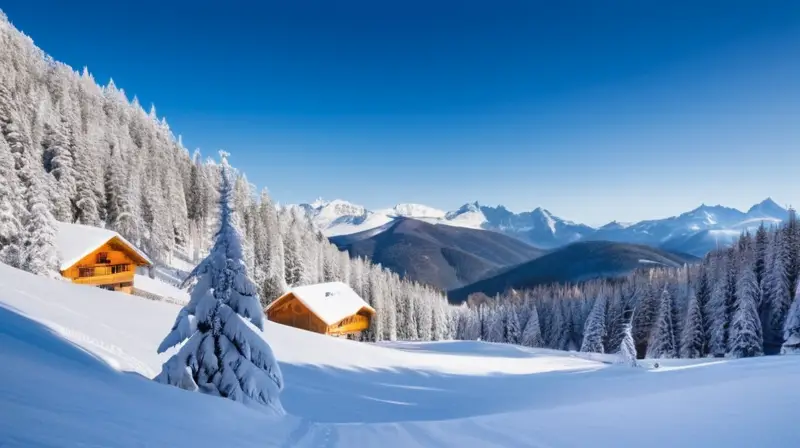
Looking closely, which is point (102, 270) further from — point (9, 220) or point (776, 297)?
point (776, 297)

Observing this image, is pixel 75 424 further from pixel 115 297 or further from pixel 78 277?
pixel 78 277

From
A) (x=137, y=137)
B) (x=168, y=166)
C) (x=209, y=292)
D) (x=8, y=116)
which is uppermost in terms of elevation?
(x=137, y=137)

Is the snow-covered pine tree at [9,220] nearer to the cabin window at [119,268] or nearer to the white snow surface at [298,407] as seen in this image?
the white snow surface at [298,407]

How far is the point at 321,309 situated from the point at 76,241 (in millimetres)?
25177

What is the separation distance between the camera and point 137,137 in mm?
81438

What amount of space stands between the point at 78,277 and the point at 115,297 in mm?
16159

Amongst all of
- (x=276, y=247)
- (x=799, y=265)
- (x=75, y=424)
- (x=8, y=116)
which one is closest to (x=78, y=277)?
(x=8, y=116)

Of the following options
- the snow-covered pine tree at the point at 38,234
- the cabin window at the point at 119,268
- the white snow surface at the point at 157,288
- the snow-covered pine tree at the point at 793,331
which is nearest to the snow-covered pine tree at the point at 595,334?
the snow-covered pine tree at the point at 793,331

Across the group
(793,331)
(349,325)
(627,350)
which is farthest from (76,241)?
(793,331)

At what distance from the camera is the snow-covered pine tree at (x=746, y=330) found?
39.7 metres

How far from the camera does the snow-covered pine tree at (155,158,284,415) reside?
10773 mm

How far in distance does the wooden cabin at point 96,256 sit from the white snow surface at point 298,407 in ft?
54.2

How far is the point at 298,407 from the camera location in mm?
15531

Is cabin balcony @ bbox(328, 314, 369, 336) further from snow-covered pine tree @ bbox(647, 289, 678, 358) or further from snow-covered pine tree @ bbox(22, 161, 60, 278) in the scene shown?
snow-covered pine tree @ bbox(647, 289, 678, 358)
